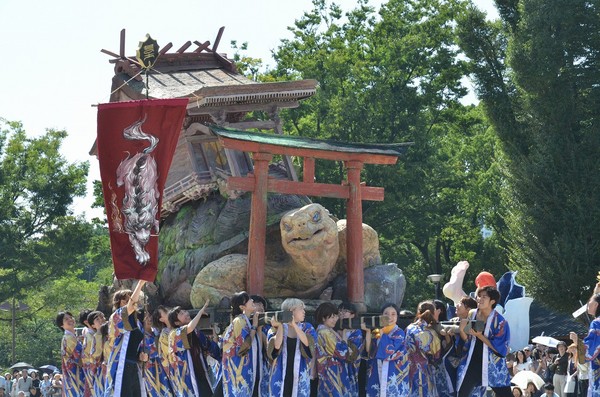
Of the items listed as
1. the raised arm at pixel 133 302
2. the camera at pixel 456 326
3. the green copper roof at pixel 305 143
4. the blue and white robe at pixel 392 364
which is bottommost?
the blue and white robe at pixel 392 364

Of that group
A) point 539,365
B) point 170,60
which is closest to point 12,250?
point 170,60

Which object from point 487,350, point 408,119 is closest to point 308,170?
point 487,350

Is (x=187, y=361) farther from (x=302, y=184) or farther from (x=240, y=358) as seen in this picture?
(x=302, y=184)

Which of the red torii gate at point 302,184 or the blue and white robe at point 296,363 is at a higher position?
the red torii gate at point 302,184

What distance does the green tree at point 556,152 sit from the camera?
27.5 meters

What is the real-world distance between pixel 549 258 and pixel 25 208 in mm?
16648

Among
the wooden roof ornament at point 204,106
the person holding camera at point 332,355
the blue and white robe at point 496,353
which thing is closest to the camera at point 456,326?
the blue and white robe at point 496,353

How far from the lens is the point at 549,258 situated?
2756 cm

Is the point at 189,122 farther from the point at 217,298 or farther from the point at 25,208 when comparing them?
the point at 25,208

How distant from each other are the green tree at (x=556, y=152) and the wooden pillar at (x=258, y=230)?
415 inches

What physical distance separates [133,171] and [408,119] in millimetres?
20577

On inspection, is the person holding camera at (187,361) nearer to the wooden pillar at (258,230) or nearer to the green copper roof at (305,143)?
the wooden pillar at (258,230)

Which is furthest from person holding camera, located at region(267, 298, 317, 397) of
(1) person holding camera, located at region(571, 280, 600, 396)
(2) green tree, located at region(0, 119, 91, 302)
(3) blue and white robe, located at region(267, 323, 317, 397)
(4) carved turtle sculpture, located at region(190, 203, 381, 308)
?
(2) green tree, located at region(0, 119, 91, 302)

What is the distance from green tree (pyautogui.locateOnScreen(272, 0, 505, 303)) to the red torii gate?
41.2ft
